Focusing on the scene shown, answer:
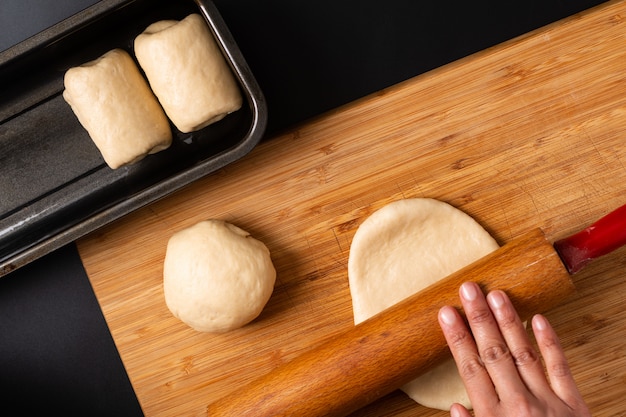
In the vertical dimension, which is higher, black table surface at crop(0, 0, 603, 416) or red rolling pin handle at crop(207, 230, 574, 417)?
black table surface at crop(0, 0, 603, 416)

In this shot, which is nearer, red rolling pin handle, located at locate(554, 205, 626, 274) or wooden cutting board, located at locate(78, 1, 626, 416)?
red rolling pin handle, located at locate(554, 205, 626, 274)

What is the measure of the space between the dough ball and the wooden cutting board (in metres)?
0.09

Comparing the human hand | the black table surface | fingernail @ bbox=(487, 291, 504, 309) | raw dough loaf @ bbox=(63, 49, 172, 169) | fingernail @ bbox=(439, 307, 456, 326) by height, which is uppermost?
raw dough loaf @ bbox=(63, 49, 172, 169)

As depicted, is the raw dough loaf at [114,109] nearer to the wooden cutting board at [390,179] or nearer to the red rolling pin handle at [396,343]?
the wooden cutting board at [390,179]

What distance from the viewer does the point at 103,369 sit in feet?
5.15

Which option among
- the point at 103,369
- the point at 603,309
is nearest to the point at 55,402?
the point at 103,369

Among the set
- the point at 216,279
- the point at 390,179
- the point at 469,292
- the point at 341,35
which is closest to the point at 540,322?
the point at 469,292

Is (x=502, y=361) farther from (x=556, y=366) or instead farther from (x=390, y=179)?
(x=390, y=179)

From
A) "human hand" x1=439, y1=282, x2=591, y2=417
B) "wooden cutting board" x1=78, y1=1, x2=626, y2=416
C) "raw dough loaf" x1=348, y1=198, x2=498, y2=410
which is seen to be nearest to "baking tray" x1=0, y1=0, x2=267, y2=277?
"wooden cutting board" x1=78, y1=1, x2=626, y2=416

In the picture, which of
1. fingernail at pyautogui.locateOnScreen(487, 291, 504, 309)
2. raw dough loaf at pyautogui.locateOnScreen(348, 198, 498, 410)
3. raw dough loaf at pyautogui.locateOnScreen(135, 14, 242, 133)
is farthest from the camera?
raw dough loaf at pyautogui.locateOnScreen(348, 198, 498, 410)

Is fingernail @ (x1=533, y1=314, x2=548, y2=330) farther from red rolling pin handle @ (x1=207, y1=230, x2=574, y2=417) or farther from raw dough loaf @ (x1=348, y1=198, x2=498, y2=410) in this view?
raw dough loaf @ (x1=348, y1=198, x2=498, y2=410)

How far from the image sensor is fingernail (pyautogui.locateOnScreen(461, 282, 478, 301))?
1.25 meters

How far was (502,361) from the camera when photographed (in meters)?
1.26

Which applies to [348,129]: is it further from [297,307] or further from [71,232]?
[71,232]
